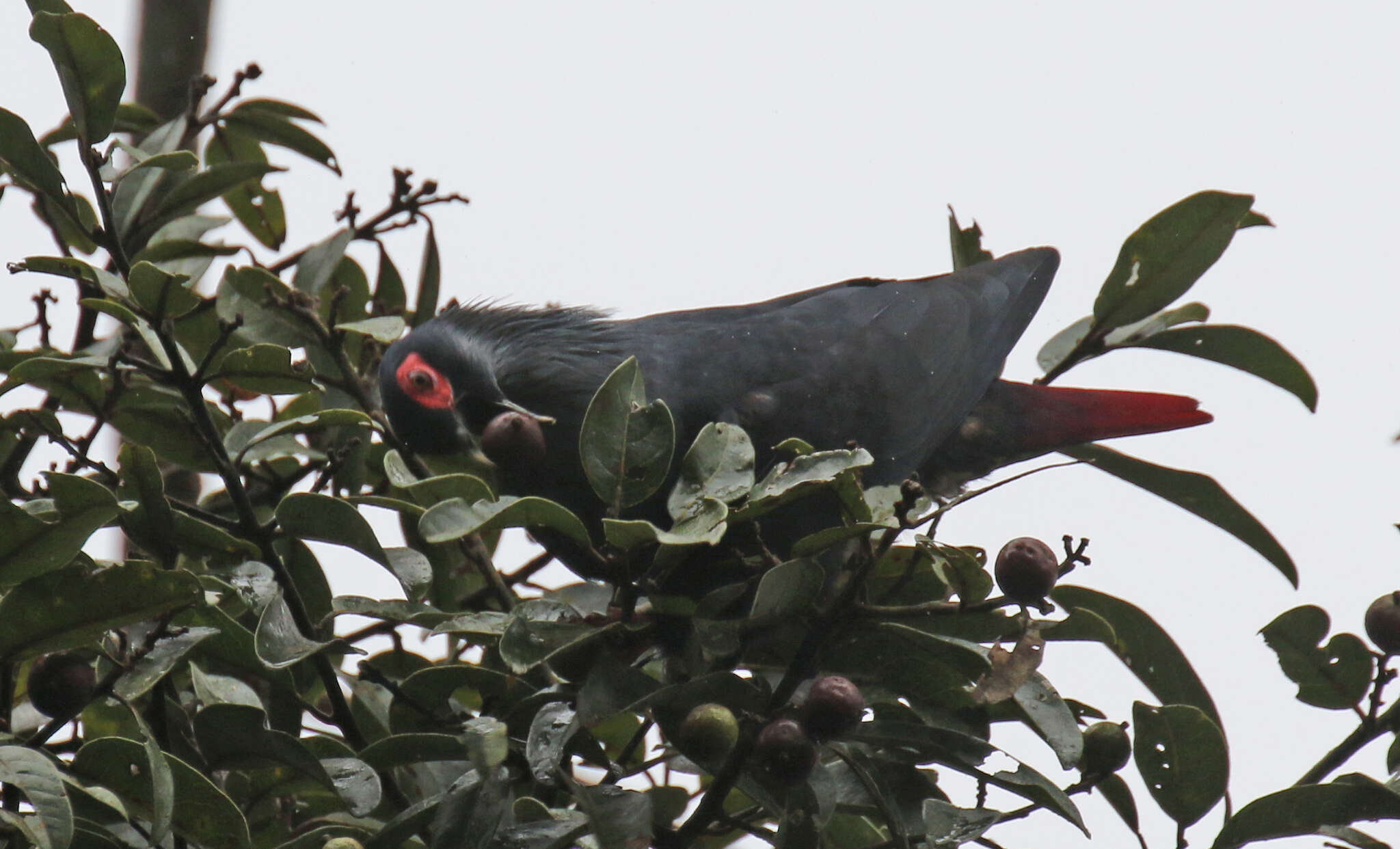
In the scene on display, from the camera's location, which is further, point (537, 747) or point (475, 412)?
point (475, 412)

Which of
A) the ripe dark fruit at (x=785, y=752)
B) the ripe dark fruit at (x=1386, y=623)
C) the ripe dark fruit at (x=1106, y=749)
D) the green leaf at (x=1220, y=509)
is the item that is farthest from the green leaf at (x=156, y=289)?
the ripe dark fruit at (x=1386, y=623)

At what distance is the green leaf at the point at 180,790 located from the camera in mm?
1396

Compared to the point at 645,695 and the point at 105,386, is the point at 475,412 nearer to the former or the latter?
the point at 105,386

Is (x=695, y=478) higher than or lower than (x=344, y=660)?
higher

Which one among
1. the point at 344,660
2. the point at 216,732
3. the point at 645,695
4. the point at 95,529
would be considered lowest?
the point at 344,660

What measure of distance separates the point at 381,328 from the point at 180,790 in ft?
2.58

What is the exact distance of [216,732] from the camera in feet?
5.00

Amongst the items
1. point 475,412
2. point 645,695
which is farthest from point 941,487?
point 645,695

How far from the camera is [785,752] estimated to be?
1.42 meters

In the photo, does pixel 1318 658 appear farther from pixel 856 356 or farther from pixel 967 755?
pixel 856 356

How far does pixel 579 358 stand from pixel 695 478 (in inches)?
43.8

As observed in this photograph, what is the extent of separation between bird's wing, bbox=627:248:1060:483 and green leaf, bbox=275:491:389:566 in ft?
3.11

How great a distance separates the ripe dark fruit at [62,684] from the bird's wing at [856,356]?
50.4 inches

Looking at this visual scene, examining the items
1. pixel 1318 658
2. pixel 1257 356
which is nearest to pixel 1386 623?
pixel 1318 658
